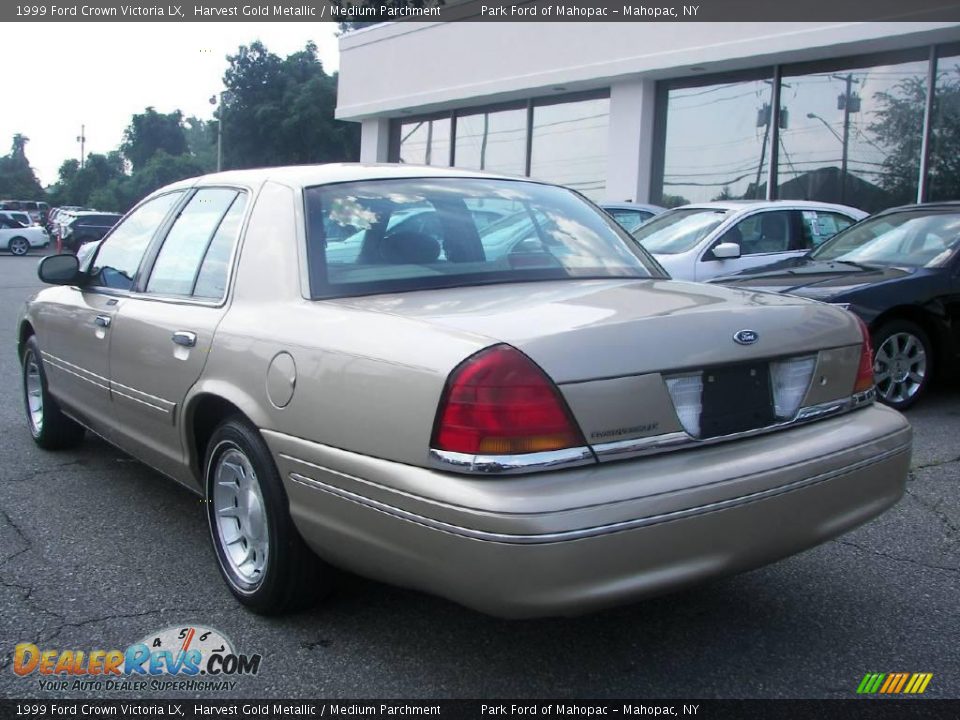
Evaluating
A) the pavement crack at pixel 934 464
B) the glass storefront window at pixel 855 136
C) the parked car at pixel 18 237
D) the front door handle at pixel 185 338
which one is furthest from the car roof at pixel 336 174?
the parked car at pixel 18 237

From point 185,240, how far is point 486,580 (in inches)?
93.4

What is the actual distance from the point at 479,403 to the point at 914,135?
43.6ft

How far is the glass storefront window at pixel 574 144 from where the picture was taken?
1834 centimetres

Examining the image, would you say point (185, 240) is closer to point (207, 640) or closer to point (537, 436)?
point (207, 640)

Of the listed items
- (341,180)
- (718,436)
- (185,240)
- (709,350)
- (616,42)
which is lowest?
(718,436)

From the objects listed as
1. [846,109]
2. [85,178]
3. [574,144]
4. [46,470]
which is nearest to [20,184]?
[85,178]

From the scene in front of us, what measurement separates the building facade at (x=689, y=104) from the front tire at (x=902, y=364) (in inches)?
253

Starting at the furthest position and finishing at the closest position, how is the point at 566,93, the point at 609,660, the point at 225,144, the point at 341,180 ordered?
1. the point at 225,144
2. the point at 566,93
3. the point at 341,180
4. the point at 609,660

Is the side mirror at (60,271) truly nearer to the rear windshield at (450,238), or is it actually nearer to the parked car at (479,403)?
the parked car at (479,403)

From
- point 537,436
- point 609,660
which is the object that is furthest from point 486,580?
point 609,660

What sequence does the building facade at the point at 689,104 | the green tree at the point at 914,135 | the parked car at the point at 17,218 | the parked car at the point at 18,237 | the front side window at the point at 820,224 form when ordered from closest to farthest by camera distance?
the front side window at the point at 820,224 < the green tree at the point at 914,135 < the building facade at the point at 689,104 < the parked car at the point at 18,237 < the parked car at the point at 17,218

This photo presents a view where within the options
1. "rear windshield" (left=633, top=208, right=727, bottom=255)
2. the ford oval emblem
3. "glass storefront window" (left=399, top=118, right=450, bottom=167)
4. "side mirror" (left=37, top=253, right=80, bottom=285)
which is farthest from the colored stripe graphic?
"glass storefront window" (left=399, top=118, right=450, bottom=167)

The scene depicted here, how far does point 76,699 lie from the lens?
275 cm

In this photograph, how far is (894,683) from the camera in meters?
2.82
